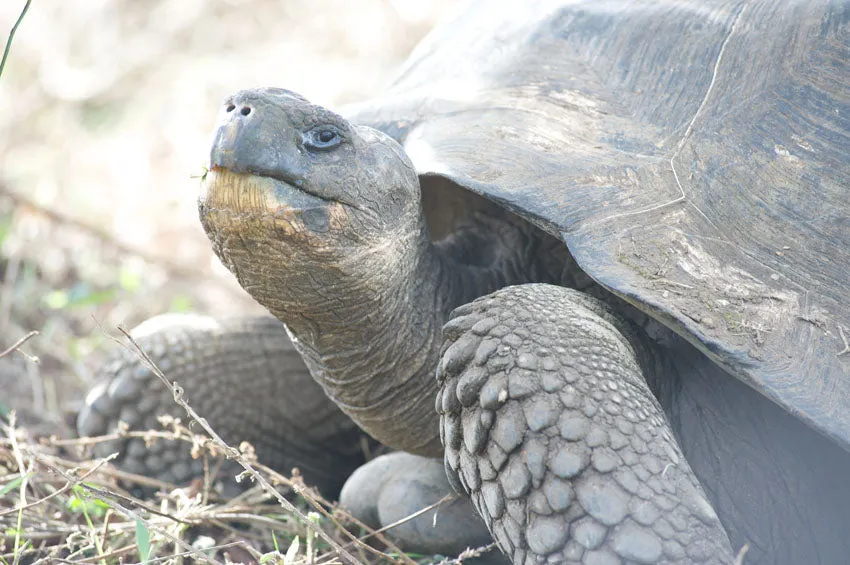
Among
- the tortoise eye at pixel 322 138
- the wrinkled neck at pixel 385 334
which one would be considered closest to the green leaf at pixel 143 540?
the wrinkled neck at pixel 385 334

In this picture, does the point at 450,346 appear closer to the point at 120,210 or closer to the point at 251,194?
the point at 251,194

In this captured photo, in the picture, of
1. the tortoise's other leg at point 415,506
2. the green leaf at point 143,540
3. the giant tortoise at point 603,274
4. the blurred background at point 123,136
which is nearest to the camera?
the giant tortoise at point 603,274

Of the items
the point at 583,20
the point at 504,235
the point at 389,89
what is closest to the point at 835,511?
the point at 504,235

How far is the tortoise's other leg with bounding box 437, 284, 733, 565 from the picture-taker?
1.83 m

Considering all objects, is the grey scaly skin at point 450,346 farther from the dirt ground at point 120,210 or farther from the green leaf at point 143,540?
the green leaf at point 143,540

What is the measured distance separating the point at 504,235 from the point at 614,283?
78 cm

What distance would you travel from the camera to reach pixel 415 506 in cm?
275

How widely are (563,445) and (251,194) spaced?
88 centimetres

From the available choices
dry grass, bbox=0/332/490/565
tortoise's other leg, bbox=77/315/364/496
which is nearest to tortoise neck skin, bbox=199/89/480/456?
dry grass, bbox=0/332/490/565

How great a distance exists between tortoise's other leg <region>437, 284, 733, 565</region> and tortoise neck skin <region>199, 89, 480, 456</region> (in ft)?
1.06

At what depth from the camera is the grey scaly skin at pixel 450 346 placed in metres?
1.87

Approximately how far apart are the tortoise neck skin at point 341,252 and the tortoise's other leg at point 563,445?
0.32m

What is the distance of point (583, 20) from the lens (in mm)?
2885

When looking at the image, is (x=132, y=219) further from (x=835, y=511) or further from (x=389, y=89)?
(x=835, y=511)
